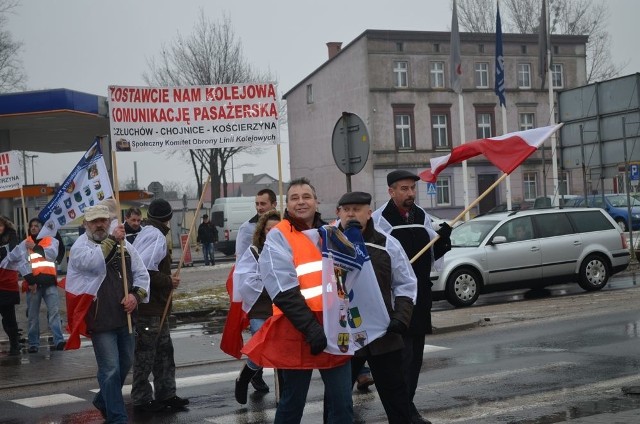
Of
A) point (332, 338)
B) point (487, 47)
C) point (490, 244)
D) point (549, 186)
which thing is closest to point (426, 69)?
point (487, 47)

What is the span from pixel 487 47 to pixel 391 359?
52.7 meters

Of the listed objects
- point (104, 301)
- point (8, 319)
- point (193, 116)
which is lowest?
point (8, 319)

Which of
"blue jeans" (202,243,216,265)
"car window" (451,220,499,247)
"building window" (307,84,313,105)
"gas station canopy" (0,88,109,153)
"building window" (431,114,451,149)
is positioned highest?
"building window" (307,84,313,105)

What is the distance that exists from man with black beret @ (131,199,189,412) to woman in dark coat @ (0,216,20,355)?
5297 mm

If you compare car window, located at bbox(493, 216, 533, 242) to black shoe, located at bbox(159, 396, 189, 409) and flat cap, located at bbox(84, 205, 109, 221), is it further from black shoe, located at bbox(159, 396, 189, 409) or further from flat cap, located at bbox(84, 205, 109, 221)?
flat cap, located at bbox(84, 205, 109, 221)

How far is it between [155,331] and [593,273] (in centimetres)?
1158

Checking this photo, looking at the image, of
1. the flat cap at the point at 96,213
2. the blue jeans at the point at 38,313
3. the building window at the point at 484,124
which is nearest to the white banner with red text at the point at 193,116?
the flat cap at the point at 96,213

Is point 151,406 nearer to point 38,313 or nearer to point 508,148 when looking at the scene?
point 508,148

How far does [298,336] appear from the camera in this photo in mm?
5879

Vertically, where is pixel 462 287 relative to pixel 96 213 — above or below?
below

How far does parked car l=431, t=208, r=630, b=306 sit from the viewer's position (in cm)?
1717

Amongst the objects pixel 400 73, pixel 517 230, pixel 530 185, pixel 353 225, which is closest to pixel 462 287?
pixel 517 230

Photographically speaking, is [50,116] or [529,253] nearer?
[529,253]

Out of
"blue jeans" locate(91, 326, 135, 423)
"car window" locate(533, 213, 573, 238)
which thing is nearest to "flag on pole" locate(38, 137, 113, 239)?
"blue jeans" locate(91, 326, 135, 423)
